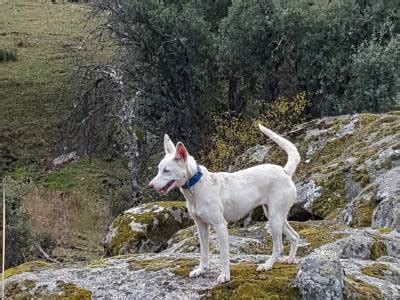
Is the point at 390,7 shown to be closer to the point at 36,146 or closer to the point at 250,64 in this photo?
the point at 250,64

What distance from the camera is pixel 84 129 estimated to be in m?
33.2

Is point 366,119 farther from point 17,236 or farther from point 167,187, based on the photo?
point 167,187

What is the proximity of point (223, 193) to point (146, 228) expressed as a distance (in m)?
8.80

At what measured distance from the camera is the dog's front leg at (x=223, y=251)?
8.98 meters

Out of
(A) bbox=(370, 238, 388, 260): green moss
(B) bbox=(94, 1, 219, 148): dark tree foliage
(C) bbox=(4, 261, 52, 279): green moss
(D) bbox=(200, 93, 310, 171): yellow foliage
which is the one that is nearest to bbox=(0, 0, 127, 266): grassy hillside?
(B) bbox=(94, 1, 219, 148): dark tree foliage

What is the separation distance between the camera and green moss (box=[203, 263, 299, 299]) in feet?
28.9

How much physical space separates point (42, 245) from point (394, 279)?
22.5 m

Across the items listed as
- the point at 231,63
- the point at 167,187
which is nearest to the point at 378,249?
the point at 167,187

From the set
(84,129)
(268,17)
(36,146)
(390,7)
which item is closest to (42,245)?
(84,129)

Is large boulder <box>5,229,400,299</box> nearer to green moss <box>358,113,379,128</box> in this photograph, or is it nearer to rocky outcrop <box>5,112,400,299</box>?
rocky outcrop <box>5,112,400,299</box>

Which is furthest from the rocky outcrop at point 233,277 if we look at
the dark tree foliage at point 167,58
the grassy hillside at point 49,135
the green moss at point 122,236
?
the dark tree foliage at point 167,58

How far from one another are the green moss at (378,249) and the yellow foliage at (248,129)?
1821 centimetres

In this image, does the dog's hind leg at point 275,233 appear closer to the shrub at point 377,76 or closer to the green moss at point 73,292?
the green moss at point 73,292

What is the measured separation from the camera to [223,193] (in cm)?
929
